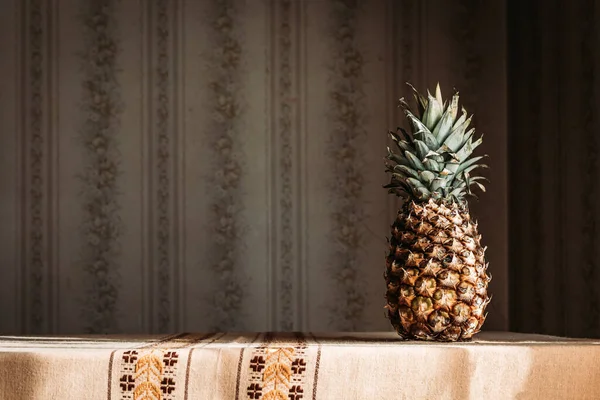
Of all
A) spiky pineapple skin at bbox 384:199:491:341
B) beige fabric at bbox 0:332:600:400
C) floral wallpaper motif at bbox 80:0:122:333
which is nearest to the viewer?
beige fabric at bbox 0:332:600:400

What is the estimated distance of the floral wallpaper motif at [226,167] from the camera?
8.58ft

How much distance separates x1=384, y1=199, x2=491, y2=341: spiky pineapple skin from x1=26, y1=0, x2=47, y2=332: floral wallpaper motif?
1647 millimetres

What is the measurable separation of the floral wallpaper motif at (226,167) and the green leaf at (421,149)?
1.23 meters

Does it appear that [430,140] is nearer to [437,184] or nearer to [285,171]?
[437,184]

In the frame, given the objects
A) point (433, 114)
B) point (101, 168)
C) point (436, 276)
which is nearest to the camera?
point (436, 276)

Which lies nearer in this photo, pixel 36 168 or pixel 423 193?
pixel 423 193

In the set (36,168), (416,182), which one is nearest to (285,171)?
(36,168)

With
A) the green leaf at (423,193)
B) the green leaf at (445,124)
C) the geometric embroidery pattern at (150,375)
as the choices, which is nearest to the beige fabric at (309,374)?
the geometric embroidery pattern at (150,375)

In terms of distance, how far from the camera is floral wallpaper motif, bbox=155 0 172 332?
8.58 ft

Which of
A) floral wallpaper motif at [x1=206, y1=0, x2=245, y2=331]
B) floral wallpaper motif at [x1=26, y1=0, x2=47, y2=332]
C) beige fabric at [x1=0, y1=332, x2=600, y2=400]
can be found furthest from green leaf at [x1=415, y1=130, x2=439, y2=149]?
floral wallpaper motif at [x1=26, y1=0, x2=47, y2=332]

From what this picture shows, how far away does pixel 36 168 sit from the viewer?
Answer: 2.64 metres

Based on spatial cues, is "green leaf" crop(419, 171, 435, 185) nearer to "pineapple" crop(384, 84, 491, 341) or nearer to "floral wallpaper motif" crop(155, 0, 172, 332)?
"pineapple" crop(384, 84, 491, 341)

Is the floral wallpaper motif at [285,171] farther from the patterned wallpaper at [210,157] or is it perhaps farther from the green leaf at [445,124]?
the green leaf at [445,124]

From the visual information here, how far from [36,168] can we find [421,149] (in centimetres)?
173
